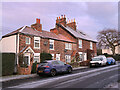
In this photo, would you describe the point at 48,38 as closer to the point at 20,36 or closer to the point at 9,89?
the point at 20,36

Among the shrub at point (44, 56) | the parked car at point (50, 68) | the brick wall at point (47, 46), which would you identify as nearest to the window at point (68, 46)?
the brick wall at point (47, 46)

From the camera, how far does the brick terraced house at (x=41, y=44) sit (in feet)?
54.6

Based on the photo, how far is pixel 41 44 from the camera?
19609 millimetres

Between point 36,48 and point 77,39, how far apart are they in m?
11.6

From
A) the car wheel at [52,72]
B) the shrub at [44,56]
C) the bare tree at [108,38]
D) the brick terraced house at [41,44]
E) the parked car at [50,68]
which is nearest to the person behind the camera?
the parked car at [50,68]

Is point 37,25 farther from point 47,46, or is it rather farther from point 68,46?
point 68,46

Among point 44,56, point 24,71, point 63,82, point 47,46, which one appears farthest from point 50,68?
point 47,46

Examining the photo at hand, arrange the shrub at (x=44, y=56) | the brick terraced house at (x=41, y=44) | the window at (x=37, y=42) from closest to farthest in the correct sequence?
the brick terraced house at (x=41, y=44) < the shrub at (x=44, y=56) < the window at (x=37, y=42)

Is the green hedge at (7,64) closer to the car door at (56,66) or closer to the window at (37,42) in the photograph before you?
A: the car door at (56,66)

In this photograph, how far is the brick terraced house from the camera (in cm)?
1664

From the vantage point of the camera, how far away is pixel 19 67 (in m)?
14.3

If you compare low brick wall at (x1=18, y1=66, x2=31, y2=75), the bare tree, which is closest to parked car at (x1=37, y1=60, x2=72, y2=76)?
low brick wall at (x1=18, y1=66, x2=31, y2=75)

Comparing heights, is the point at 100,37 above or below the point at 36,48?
above

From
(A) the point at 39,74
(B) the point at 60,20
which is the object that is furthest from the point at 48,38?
(B) the point at 60,20
